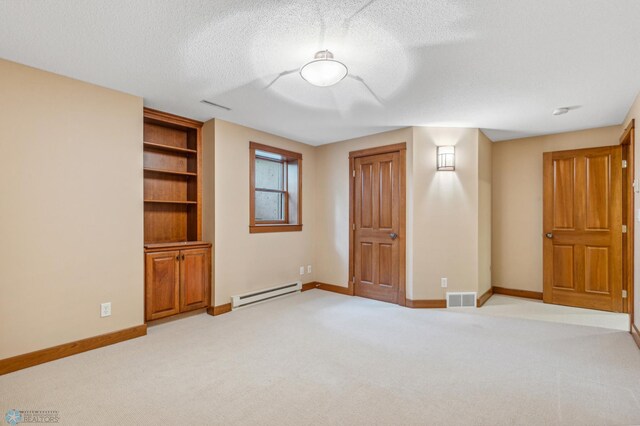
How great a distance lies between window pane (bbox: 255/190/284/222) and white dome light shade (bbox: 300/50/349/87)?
262 centimetres

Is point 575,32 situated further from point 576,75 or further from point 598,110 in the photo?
point 598,110

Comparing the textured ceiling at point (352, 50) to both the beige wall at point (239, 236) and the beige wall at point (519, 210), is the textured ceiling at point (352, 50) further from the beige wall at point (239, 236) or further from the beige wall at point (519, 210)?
the beige wall at point (519, 210)

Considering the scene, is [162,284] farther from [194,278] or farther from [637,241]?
[637,241]

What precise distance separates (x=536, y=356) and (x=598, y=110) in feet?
9.16

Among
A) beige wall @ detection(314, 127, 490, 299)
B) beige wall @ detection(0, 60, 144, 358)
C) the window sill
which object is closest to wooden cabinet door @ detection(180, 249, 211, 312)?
beige wall @ detection(0, 60, 144, 358)

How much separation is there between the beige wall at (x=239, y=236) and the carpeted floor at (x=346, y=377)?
2.61ft

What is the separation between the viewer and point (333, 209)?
17.1ft

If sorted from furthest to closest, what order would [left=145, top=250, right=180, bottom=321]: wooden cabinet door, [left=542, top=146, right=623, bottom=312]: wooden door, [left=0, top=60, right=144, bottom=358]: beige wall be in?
1. [left=542, top=146, right=623, bottom=312]: wooden door
2. [left=145, top=250, right=180, bottom=321]: wooden cabinet door
3. [left=0, top=60, right=144, bottom=358]: beige wall

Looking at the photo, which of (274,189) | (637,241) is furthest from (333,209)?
(637,241)

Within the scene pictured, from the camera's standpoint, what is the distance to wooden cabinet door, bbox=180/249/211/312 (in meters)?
3.67

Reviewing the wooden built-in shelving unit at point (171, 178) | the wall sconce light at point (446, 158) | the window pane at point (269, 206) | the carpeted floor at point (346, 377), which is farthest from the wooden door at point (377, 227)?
the wooden built-in shelving unit at point (171, 178)

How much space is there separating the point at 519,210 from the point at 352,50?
4.01 metres

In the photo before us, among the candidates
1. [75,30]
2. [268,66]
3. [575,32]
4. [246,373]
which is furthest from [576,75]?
[75,30]

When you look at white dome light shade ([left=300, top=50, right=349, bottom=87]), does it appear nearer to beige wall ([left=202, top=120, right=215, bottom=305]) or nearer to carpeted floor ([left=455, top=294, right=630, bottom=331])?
beige wall ([left=202, top=120, right=215, bottom=305])
